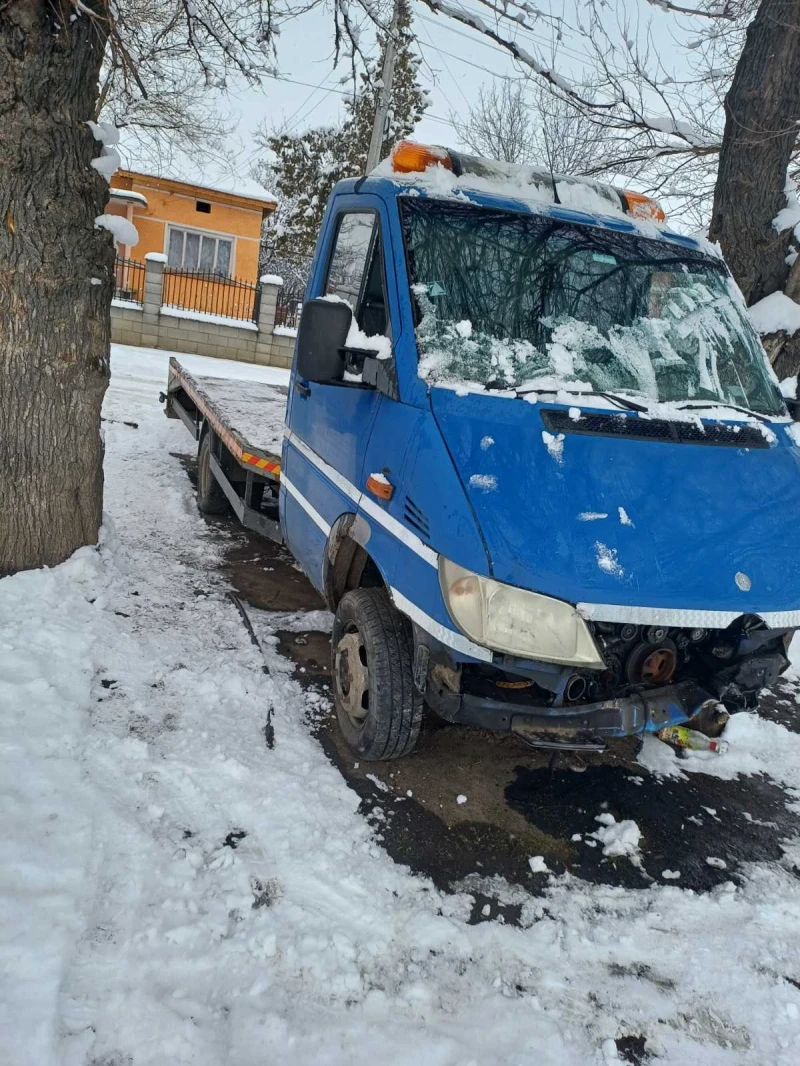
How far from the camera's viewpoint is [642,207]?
4.39 metres

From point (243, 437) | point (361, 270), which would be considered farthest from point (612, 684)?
point (243, 437)

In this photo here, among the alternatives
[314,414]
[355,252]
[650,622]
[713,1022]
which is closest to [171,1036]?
[713,1022]

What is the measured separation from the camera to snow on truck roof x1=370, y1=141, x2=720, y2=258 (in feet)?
12.3

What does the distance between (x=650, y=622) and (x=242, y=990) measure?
1775mm

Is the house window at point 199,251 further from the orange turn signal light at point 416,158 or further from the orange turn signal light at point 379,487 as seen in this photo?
the orange turn signal light at point 379,487

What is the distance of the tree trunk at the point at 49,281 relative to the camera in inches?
156

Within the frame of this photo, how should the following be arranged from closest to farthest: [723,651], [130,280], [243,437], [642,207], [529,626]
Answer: [529,626] → [723,651] → [642,207] → [243,437] → [130,280]

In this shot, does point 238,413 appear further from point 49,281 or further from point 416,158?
point 416,158

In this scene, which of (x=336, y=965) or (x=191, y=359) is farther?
(x=191, y=359)

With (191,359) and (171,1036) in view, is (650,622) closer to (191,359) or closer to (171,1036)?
(171,1036)

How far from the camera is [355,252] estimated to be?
3.97 metres

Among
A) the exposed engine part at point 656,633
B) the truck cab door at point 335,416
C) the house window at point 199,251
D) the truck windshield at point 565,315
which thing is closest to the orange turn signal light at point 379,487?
the truck cab door at point 335,416

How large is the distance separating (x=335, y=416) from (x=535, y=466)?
134cm

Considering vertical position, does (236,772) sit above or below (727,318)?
below
